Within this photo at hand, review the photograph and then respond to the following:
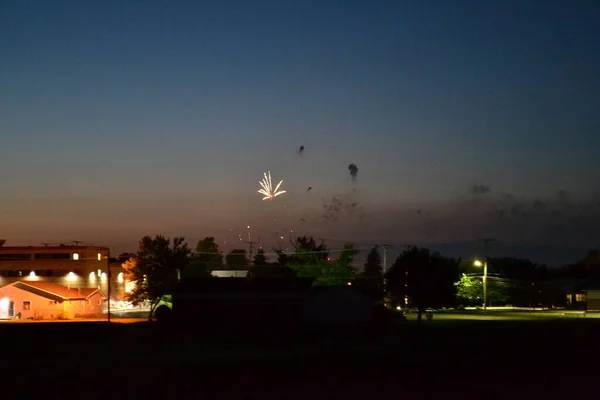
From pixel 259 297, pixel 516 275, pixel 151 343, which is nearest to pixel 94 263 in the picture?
pixel 259 297

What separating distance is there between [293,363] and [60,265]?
3105 inches

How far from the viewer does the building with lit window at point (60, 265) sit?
103625mm

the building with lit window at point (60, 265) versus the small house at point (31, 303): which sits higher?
the building with lit window at point (60, 265)

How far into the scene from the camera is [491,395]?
24.3m

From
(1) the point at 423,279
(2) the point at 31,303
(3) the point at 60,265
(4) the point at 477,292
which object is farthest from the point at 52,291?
(4) the point at 477,292

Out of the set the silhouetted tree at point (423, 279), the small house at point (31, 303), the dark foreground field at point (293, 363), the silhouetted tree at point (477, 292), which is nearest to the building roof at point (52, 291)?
the small house at point (31, 303)

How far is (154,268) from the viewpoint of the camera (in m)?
84.0

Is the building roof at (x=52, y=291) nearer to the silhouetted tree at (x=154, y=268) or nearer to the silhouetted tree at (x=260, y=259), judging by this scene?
the silhouetted tree at (x=154, y=268)

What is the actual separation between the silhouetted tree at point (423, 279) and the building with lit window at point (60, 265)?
149 feet

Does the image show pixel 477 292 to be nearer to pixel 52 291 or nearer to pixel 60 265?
pixel 60 265

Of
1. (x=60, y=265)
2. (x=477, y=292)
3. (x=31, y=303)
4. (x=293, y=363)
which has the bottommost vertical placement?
(x=477, y=292)

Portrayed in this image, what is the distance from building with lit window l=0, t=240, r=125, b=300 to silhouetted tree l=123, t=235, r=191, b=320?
21671mm

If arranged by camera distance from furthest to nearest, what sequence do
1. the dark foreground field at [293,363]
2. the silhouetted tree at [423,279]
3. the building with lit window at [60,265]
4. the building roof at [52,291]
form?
the building with lit window at [60,265]
the building roof at [52,291]
the silhouetted tree at [423,279]
the dark foreground field at [293,363]

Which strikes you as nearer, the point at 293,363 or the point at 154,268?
the point at 293,363
